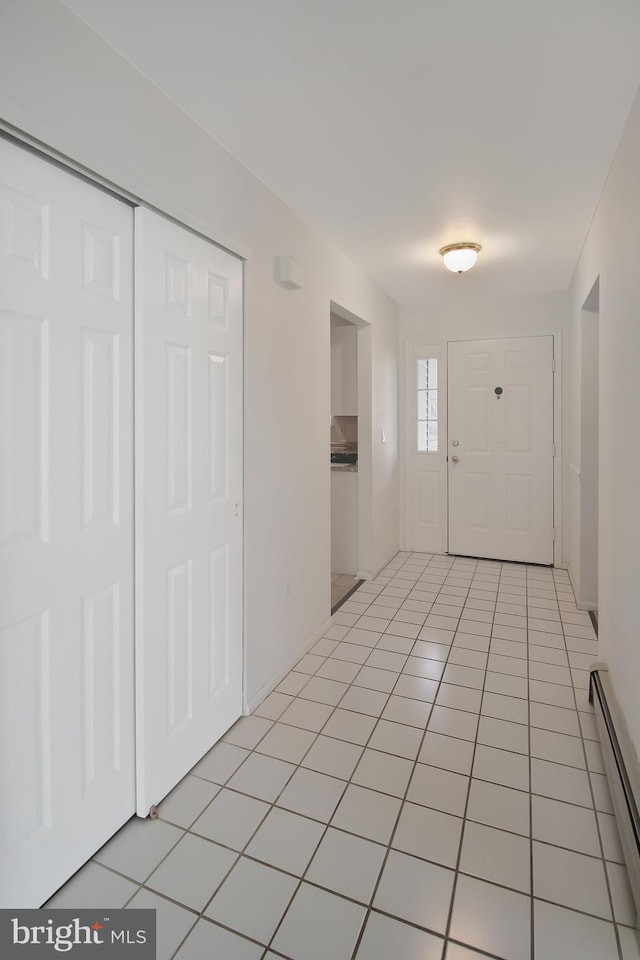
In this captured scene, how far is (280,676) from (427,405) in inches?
130

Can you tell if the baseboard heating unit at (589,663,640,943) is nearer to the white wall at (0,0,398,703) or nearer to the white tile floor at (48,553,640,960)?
the white tile floor at (48,553,640,960)

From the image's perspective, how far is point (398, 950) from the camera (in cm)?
132

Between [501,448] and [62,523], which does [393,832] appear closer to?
[62,523]

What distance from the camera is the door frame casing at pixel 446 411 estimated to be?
4688 millimetres

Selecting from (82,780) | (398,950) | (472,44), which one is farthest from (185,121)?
(398,950)

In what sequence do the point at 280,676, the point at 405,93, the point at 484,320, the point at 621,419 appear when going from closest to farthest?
1. the point at 405,93
2. the point at 621,419
3. the point at 280,676
4. the point at 484,320

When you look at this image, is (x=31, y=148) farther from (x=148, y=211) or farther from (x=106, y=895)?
(x=106, y=895)

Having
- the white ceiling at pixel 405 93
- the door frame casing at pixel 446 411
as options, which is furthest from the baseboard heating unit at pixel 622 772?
the door frame casing at pixel 446 411

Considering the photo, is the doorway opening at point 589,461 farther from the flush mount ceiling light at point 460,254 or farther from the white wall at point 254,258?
the white wall at point 254,258

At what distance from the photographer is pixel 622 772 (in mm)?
1684

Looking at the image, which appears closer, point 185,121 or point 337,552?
point 185,121

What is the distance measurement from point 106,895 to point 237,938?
39cm

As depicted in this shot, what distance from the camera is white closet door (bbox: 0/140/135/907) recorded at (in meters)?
1.30

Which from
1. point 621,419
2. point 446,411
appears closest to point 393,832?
point 621,419
